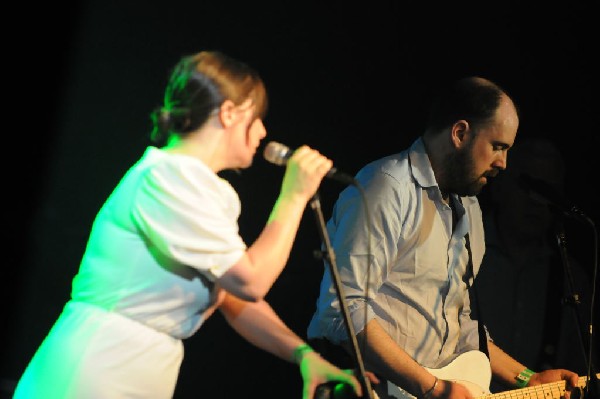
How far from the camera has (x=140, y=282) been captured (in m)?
1.80

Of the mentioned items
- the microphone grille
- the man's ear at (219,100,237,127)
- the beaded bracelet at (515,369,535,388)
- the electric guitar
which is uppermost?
the man's ear at (219,100,237,127)

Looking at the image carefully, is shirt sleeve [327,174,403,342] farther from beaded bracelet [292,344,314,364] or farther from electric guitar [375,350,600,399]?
beaded bracelet [292,344,314,364]

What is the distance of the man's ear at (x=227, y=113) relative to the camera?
1.92 m

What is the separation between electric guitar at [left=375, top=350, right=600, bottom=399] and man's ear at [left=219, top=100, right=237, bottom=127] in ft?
4.09

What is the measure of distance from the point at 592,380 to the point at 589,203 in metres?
1.83

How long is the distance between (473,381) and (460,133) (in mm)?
1020

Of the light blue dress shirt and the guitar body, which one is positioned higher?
the light blue dress shirt

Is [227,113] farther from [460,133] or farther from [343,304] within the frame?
[460,133]

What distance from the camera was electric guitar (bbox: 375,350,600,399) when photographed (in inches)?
105

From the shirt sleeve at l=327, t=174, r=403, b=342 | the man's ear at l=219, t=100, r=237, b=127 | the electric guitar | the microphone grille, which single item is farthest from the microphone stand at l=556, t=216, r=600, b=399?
the man's ear at l=219, t=100, r=237, b=127

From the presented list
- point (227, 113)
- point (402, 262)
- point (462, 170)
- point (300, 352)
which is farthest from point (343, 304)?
point (462, 170)

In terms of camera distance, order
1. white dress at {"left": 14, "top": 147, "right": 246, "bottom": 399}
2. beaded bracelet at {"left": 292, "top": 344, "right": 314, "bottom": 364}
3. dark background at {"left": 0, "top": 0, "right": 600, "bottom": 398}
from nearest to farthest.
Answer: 1. white dress at {"left": 14, "top": 147, "right": 246, "bottom": 399}
2. beaded bracelet at {"left": 292, "top": 344, "right": 314, "bottom": 364}
3. dark background at {"left": 0, "top": 0, "right": 600, "bottom": 398}

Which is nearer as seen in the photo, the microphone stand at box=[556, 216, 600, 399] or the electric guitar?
the electric guitar

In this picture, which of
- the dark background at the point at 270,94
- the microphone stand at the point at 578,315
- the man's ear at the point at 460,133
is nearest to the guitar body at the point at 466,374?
the microphone stand at the point at 578,315
